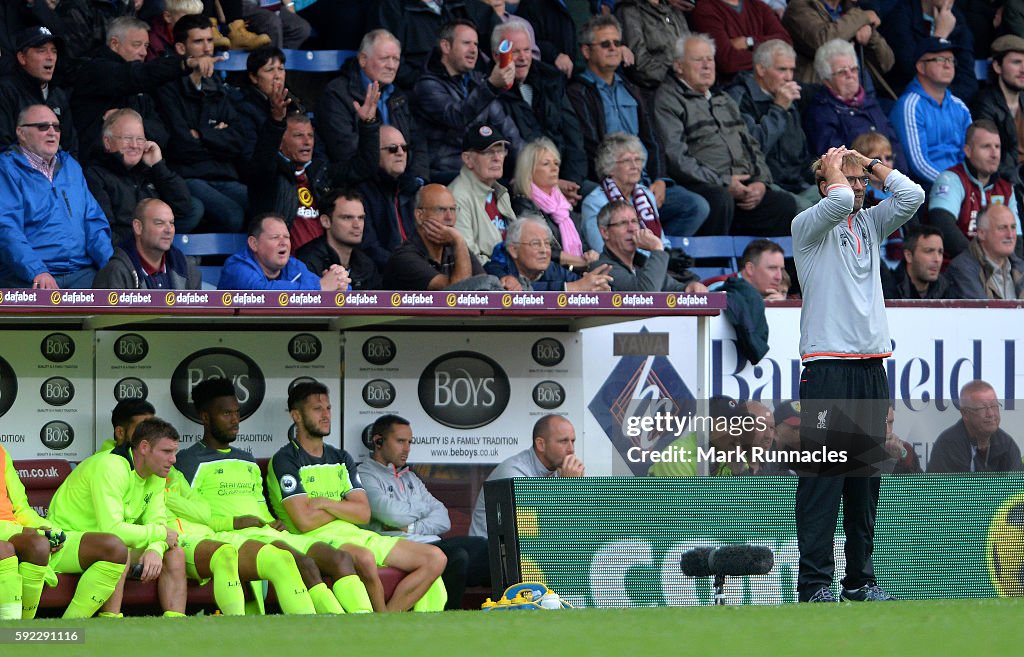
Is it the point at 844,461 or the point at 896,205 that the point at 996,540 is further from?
the point at 896,205

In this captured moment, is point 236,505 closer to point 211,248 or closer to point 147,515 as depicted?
point 147,515

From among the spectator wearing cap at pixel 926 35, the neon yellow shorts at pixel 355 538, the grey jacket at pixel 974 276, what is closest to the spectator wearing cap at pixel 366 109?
the neon yellow shorts at pixel 355 538

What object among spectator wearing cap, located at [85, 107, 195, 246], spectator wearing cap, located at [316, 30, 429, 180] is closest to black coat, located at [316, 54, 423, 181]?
spectator wearing cap, located at [316, 30, 429, 180]

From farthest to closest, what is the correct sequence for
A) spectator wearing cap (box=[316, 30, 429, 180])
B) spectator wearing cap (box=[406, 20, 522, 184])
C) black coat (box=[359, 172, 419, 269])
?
spectator wearing cap (box=[406, 20, 522, 184]), spectator wearing cap (box=[316, 30, 429, 180]), black coat (box=[359, 172, 419, 269])

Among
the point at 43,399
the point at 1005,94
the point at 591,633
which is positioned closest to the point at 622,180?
the point at 1005,94

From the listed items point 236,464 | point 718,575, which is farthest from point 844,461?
point 236,464

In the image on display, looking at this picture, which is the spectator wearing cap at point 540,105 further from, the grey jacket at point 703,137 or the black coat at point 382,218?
the black coat at point 382,218

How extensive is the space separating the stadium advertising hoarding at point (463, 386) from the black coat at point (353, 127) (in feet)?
5.00

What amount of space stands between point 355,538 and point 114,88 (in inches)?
147

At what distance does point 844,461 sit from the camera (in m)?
6.62

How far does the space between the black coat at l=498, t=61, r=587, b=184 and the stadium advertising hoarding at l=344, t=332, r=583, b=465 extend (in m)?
2.09

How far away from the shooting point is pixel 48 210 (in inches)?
383

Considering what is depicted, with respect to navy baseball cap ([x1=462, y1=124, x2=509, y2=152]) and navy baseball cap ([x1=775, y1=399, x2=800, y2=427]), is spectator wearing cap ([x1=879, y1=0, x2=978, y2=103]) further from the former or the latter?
navy baseball cap ([x1=775, y1=399, x2=800, y2=427])

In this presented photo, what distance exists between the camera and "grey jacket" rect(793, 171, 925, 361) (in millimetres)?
6598
